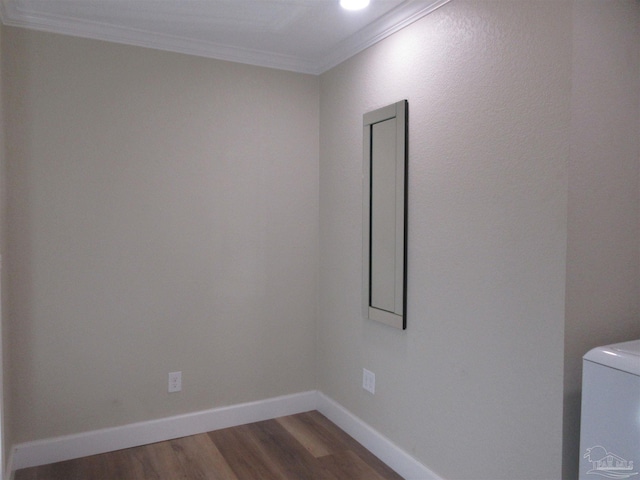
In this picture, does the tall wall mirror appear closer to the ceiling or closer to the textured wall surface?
the textured wall surface

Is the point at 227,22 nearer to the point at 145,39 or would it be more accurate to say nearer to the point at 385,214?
the point at 145,39

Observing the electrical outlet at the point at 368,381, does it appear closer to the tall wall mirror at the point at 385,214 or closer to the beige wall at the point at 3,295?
the tall wall mirror at the point at 385,214

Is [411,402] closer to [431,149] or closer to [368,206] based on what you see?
[368,206]

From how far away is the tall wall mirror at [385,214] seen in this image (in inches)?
95.1

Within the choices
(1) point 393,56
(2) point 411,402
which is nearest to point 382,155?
(1) point 393,56

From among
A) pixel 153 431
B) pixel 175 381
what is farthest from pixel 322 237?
pixel 153 431

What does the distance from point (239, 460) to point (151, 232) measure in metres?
1.37

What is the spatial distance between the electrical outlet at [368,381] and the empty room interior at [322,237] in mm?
54

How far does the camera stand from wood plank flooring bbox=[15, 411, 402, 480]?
2.46 metres

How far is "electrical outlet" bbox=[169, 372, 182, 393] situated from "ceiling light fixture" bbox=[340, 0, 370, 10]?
2235mm

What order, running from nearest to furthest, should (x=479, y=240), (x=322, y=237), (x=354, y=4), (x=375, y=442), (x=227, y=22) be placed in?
1. (x=479, y=240)
2. (x=354, y=4)
3. (x=227, y=22)
4. (x=375, y=442)
5. (x=322, y=237)

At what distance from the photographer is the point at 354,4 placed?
229cm

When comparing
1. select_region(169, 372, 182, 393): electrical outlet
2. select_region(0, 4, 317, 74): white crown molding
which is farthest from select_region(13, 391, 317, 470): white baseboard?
select_region(0, 4, 317, 74): white crown molding

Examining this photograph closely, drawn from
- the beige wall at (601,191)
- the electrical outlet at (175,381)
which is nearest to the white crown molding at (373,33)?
the beige wall at (601,191)
